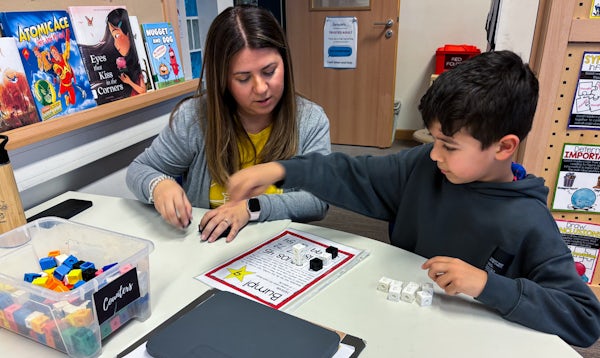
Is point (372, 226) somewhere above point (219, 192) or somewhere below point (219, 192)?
below

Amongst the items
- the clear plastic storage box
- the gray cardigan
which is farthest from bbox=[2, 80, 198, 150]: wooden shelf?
the clear plastic storage box

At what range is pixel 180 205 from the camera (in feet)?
3.20

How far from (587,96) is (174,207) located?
1279mm

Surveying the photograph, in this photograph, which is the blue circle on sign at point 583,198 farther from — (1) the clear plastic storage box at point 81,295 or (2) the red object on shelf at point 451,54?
(2) the red object on shelf at point 451,54

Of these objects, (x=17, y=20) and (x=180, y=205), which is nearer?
(x=180, y=205)

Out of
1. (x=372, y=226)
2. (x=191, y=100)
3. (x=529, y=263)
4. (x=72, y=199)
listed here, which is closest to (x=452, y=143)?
(x=529, y=263)

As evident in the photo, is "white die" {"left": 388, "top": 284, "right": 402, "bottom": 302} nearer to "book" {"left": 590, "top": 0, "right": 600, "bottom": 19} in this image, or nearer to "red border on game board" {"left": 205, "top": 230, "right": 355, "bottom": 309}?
"red border on game board" {"left": 205, "top": 230, "right": 355, "bottom": 309}

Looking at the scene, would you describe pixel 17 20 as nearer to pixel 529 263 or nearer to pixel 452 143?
pixel 452 143

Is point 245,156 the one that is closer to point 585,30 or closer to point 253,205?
point 253,205

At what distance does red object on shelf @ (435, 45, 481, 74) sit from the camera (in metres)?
3.16

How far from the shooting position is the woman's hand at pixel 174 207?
97 centimetres

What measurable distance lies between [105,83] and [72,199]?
1.36ft

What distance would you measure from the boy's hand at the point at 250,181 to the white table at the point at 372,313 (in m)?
0.12

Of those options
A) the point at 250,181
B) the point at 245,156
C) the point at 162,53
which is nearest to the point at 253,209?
the point at 250,181
